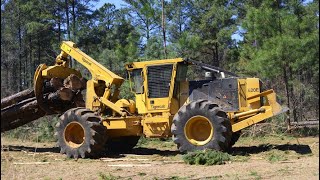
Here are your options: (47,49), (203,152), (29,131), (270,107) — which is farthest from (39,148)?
(270,107)

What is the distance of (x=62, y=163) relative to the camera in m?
10.3

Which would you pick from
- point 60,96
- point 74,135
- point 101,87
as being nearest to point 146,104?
point 101,87

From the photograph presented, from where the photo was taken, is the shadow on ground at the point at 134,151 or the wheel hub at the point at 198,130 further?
the shadow on ground at the point at 134,151

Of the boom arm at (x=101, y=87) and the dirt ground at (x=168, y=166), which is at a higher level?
the boom arm at (x=101, y=87)

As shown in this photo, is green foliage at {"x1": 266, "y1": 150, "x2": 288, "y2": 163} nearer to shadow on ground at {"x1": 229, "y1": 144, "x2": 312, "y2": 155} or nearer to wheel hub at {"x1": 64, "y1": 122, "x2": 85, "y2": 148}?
shadow on ground at {"x1": 229, "y1": 144, "x2": 312, "y2": 155}

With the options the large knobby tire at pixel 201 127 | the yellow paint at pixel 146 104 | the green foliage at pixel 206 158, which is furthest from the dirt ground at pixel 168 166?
the yellow paint at pixel 146 104

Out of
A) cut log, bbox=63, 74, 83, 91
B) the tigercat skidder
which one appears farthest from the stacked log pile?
the tigercat skidder

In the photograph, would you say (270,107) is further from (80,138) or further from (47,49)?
(47,49)

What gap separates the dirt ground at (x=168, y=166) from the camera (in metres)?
7.56

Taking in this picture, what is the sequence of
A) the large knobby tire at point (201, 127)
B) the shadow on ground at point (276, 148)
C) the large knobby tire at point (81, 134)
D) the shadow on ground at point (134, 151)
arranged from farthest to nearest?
the shadow on ground at point (134, 151), the large knobby tire at point (81, 134), the shadow on ground at point (276, 148), the large knobby tire at point (201, 127)

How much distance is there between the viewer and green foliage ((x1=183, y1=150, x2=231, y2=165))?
30.8ft

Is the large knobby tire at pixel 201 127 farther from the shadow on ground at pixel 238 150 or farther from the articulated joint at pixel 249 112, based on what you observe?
the shadow on ground at pixel 238 150

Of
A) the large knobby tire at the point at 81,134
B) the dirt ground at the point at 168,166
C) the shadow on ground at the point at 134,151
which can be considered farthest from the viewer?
the shadow on ground at the point at 134,151

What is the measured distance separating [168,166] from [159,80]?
10.1ft
